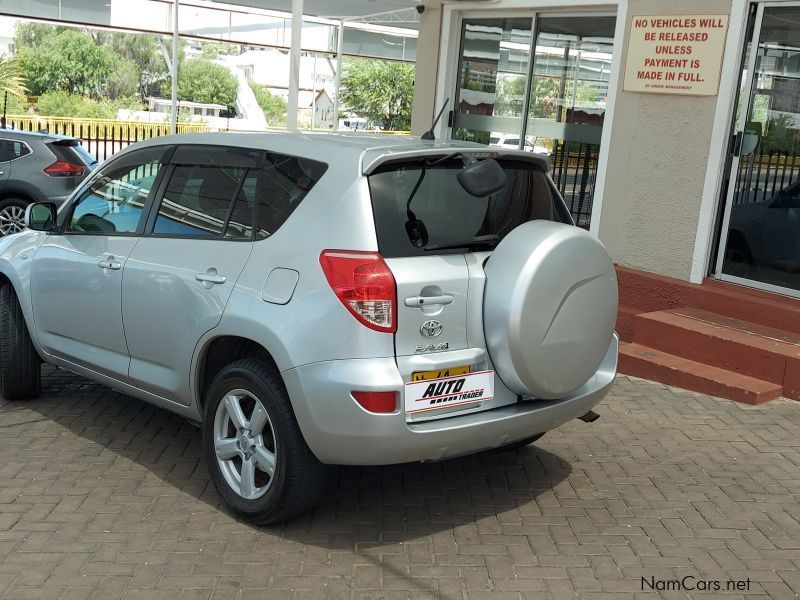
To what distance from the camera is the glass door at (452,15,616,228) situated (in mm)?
9062

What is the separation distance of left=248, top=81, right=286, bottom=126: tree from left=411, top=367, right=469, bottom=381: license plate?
6305 cm

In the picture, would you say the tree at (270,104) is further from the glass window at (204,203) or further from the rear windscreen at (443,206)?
the rear windscreen at (443,206)

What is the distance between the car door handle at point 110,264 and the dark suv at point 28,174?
718 cm

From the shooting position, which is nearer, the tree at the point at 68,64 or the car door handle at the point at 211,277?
the car door handle at the point at 211,277

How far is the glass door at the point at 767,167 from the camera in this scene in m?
7.36

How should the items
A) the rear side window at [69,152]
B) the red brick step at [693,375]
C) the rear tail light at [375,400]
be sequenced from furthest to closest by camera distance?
the rear side window at [69,152]
the red brick step at [693,375]
the rear tail light at [375,400]

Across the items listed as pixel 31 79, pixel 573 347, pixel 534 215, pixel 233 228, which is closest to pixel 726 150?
pixel 534 215

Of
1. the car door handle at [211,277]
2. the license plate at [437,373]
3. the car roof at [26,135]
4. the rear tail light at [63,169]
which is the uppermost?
the car door handle at [211,277]

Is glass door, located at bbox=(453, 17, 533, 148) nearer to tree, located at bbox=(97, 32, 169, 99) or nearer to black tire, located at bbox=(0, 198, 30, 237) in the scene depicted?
black tire, located at bbox=(0, 198, 30, 237)

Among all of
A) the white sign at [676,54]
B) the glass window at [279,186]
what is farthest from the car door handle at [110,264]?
the white sign at [676,54]

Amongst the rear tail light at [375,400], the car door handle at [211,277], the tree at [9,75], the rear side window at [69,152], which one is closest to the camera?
the rear tail light at [375,400]

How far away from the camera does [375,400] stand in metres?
3.78

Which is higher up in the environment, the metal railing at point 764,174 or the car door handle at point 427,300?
the metal railing at point 764,174

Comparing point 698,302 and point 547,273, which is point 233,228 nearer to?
point 547,273
